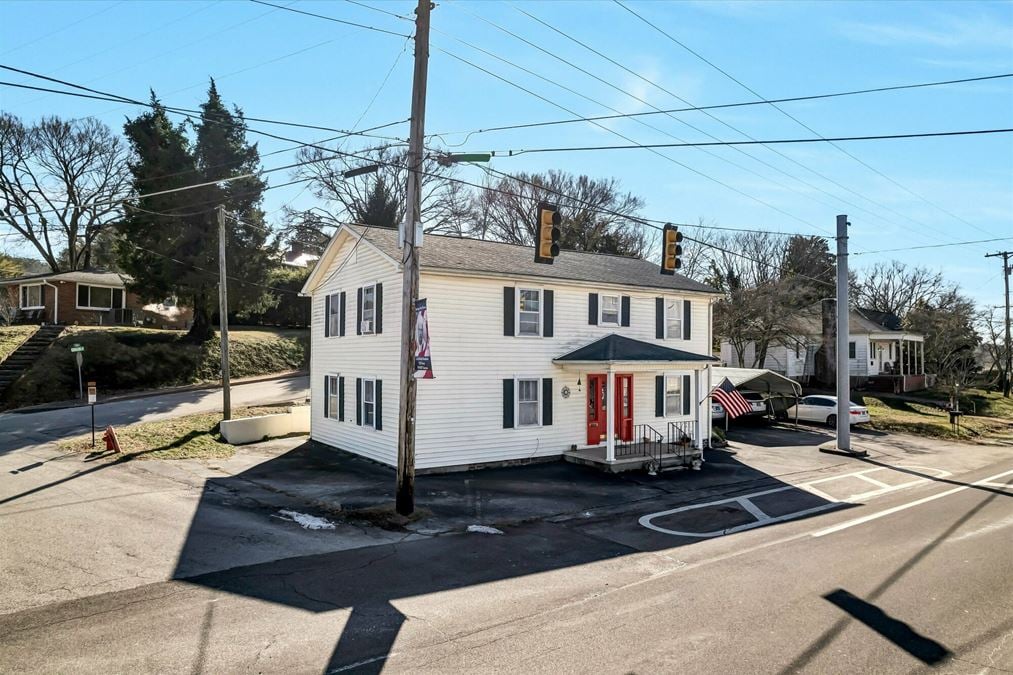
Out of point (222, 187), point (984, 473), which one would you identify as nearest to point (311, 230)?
point (222, 187)

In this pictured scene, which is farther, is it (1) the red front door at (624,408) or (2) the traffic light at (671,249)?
(1) the red front door at (624,408)

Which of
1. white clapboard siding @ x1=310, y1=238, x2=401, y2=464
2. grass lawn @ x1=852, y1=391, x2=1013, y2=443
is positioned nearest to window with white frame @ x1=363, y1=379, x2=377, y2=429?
white clapboard siding @ x1=310, y1=238, x2=401, y2=464

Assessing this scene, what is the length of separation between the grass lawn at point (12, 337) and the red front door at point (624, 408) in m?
29.2

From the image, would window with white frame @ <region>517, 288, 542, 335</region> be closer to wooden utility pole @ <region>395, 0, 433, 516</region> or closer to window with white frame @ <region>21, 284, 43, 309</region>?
wooden utility pole @ <region>395, 0, 433, 516</region>

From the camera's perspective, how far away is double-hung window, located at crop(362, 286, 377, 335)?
19.5 meters

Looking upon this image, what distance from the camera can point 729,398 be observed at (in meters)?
25.9

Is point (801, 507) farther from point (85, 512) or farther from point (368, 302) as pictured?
point (85, 512)

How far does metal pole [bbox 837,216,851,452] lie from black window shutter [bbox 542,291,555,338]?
10.3 meters

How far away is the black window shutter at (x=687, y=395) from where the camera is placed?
22438 mm

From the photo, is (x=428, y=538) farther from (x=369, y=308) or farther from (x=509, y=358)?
(x=369, y=308)

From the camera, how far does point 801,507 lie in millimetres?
14859

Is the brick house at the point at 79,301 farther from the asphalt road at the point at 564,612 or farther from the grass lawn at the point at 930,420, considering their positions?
the grass lawn at the point at 930,420

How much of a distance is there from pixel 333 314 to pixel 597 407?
9387 mm

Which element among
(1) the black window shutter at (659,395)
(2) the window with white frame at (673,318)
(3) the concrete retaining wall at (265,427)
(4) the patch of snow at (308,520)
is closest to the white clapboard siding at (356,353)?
(3) the concrete retaining wall at (265,427)
